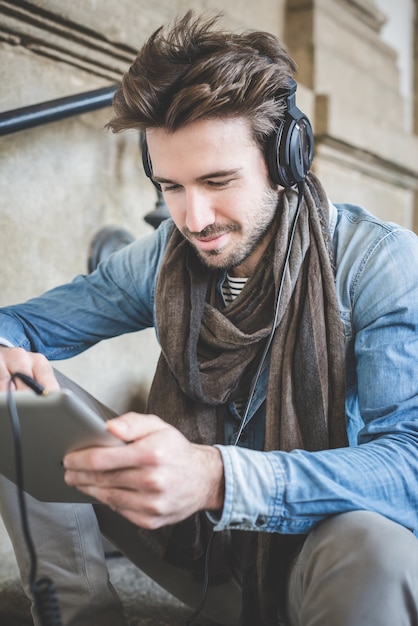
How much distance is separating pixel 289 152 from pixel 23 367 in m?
0.59

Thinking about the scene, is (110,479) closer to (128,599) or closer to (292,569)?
(292,569)

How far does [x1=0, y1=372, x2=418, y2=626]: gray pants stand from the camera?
91cm

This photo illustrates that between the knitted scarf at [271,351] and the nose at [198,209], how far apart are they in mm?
135

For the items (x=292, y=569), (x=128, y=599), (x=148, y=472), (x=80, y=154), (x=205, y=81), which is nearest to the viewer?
(x=148, y=472)

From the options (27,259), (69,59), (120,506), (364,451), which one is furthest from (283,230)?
(69,59)

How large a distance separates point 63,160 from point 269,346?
88cm

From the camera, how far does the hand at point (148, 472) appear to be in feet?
2.92

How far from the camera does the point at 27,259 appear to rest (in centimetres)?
183

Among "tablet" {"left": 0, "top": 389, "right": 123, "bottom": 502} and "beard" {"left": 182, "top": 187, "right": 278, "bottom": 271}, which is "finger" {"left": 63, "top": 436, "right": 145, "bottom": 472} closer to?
"tablet" {"left": 0, "top": 389, "right": 123, "bottom": 502}

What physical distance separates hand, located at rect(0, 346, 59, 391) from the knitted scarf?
0.91 ft

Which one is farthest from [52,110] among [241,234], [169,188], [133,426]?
[133,426]

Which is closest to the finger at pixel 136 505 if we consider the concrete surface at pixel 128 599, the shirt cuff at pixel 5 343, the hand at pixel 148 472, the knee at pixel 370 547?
the hand at pixel 148 472

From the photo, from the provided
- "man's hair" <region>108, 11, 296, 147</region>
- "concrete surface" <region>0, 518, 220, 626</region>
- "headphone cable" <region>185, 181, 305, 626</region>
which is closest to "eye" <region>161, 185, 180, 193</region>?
"man's hair" <region>108, 11, 296, 147</region>

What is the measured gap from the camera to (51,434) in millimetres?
924
